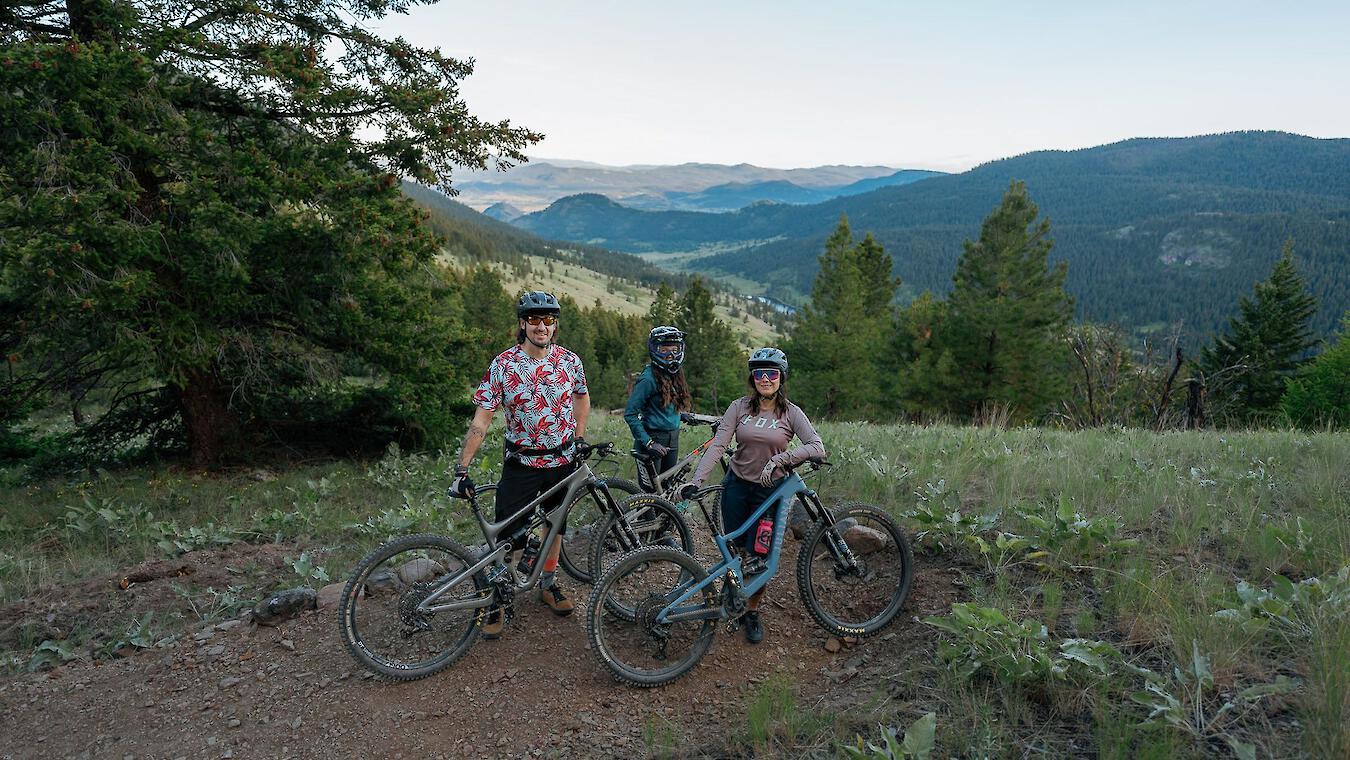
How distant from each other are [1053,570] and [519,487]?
4.24 meters

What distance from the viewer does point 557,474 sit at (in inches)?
201

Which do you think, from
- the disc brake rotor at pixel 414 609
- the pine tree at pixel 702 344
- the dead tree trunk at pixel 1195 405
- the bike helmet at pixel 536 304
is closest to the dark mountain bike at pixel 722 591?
the disc brake rotor at pixel 414 609

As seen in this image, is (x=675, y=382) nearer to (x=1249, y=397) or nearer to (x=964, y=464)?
(x=964, y=464)

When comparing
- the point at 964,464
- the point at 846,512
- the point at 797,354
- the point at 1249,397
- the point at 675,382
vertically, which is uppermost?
the point at 675,382

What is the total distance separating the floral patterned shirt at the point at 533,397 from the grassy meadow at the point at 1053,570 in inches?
97.8

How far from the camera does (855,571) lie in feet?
16.4

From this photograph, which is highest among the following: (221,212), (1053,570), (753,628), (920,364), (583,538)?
(221,212)

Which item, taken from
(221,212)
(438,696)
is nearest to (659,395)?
(438,696)

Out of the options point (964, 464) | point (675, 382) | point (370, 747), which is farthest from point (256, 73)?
point (964, 464)

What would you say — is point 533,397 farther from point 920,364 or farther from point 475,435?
point 920,364

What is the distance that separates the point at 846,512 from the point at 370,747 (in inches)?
146

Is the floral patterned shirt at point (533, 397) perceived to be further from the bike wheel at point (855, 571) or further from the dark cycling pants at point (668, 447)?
the bike wheel at point (855, 571)

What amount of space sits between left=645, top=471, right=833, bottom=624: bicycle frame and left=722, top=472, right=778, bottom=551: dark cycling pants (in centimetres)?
7

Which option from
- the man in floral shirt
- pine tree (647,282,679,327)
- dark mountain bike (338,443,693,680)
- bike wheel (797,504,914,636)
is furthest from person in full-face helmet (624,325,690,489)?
pine tree (647,282,679,327)
